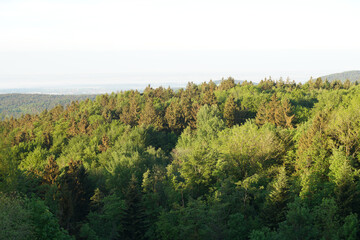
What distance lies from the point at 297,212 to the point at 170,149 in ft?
190

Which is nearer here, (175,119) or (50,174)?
(50,174)

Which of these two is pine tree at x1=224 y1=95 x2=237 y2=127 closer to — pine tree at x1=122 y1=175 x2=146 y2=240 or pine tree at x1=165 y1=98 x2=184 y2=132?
pine tree at x1=165 y1=98 x2=184 y2=132

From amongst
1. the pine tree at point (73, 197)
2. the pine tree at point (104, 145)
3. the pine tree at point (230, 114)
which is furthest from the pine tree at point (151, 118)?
the pine tree at point (73, 197)

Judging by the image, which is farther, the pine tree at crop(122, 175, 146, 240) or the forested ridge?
the pine tree at crop(122, 175, 146, 240)

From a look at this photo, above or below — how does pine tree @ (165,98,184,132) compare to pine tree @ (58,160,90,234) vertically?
above

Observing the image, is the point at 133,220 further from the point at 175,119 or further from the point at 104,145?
the point at 175,119

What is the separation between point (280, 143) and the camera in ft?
148

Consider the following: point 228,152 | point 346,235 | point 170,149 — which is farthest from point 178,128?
point 346,235

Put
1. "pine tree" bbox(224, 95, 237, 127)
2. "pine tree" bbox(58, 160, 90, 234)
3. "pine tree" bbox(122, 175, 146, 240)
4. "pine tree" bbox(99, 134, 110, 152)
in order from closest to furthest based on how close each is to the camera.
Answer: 1. "pine tree" bbox(122, 175, 146, 240)
2. "pine tree" bbox(58, 160, 90, 234)
3. "pine tree" bbox(99, 134, 110, 152)
4. "pine tree" bbox(224, 95, 237, 127)

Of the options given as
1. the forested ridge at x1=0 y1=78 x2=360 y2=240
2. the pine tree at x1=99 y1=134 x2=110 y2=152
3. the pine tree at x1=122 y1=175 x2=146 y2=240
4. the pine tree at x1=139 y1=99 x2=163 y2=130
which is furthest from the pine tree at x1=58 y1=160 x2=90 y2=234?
the pine tree at x1=139 y1=99 x2=163 y2=130

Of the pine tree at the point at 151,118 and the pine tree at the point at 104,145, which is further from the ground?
the pine tree at the point at 151,118

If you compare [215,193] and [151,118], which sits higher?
[151,118]

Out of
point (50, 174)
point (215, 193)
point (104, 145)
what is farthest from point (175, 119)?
point (215, 193)

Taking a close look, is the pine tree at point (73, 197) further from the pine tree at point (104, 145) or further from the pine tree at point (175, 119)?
the pine tree at point (175, 119)
